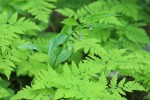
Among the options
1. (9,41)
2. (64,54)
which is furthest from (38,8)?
(9,41)

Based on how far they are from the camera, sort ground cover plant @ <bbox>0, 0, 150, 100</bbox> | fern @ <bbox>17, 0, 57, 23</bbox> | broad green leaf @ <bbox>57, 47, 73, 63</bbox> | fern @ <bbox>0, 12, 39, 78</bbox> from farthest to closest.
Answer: fern @ <bbox>17, 0, 57, 23</bbox>, broad green leaf @ <bbox>57, 47, 73, 63</bbox>, fern @ <bbox>0, 12, 39, 78</bbox>, ground cover plant @ <bbox>0, 0, 150, 100</bbox>

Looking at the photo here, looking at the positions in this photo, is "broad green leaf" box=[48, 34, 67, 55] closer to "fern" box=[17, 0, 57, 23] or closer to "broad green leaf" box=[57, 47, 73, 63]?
"broad green leaf" box=[57, 47, 73, 63]

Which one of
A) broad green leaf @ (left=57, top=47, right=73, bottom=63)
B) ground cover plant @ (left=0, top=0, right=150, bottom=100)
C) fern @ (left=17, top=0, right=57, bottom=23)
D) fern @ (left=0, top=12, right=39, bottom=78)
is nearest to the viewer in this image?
ground cover plant @ (left=0, top=0, right=150, bottom=100)

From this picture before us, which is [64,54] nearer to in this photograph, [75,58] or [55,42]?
[55,42]

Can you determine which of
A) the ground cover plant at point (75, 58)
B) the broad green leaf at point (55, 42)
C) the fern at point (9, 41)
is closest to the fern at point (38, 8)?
the ground cover plant at point (75, 58)

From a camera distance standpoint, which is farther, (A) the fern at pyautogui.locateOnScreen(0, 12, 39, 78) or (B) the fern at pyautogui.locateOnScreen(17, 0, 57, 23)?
(B) the fern at pyautogui.locateOnScreen(17, 0, 57, 23)

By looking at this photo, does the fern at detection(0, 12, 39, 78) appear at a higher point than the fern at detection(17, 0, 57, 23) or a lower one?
lower

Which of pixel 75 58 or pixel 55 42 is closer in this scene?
pixel 55 42

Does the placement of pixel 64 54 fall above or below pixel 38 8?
below

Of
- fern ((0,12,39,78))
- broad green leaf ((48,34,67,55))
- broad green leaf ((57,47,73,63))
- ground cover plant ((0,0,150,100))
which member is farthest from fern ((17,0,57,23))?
broad green leaf ((48,34,67,55))

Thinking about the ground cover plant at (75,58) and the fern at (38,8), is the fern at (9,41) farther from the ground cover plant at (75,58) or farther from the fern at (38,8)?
the fern at (38,8)
